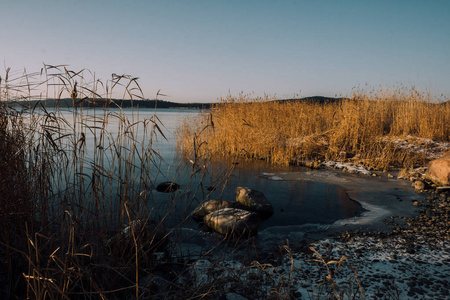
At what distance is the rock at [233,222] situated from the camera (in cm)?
363

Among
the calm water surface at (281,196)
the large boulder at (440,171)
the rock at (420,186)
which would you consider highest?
the large boulder at (440,171)

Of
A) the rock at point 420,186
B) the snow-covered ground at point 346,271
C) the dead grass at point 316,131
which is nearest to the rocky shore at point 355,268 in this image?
the snow-covered ground at point 346,271

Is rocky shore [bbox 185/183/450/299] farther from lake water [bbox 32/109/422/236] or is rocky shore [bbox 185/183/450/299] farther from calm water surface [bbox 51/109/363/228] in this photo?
calm water surface [bbox 51/109/363/228]

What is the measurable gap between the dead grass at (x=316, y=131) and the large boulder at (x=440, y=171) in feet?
4.75

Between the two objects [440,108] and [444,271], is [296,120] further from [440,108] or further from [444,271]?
[444,271]

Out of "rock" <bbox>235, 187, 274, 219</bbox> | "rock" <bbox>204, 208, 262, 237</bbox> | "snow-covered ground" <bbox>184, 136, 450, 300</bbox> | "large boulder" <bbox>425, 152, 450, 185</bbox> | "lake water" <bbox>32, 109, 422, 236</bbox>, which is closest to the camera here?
"snow-covered ground" <bbox>184, 136, 450, 300</bbox>

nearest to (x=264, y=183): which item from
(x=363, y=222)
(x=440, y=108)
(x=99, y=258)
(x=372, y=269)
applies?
(x=363, y=222)

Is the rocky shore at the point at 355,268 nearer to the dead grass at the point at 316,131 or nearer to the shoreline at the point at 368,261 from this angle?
the shoreline at the point at 368,261

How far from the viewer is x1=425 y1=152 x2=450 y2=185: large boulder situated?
581 centimetres

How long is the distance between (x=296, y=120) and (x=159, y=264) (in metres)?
7.69

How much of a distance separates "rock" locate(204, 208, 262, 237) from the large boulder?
442 centimetres

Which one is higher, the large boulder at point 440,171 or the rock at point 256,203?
the large boulder at point 440,171

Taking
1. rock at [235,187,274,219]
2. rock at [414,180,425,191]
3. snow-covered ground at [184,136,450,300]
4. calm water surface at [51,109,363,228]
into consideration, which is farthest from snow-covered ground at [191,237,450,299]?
rock at [414,180,425,191]

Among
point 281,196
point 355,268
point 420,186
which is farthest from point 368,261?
point 420,186
